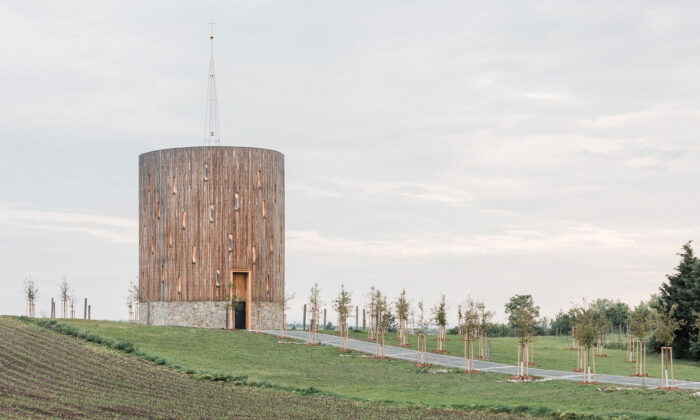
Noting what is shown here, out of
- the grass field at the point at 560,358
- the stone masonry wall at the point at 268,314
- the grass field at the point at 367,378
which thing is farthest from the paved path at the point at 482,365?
the stone masonry wall at the point at 268,314

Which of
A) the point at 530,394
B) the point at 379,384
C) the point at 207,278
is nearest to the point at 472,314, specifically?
the point at 379,384

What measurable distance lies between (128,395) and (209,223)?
3069 centimetres

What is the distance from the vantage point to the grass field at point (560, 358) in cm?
3856

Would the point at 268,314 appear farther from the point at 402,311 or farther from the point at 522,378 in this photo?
the point at 522,378

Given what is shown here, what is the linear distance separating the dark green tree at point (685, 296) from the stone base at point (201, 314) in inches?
1017

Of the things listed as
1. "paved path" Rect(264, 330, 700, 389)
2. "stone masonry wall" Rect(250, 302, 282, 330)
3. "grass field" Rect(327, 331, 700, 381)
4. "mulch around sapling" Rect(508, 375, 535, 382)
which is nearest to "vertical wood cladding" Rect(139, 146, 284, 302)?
"stone masonry wall" Rect(250, 302, 282, 330)

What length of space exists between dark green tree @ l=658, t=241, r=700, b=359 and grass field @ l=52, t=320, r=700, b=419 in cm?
1872

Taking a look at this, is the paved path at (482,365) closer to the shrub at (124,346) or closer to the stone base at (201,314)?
the stone base at (201,314)

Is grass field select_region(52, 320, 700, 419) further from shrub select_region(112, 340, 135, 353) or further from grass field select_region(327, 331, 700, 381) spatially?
grass field select_region(327, 331, 700, 381)

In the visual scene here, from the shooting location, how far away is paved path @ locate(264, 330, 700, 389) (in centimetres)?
3247

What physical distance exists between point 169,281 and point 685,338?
110 feet

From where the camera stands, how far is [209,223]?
54.6 meters

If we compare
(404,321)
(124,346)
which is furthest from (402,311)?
(124,346)

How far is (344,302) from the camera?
47.1 meters
